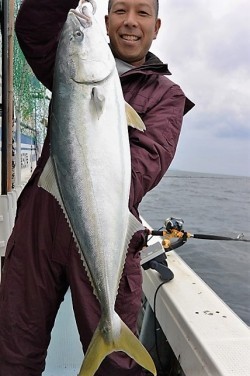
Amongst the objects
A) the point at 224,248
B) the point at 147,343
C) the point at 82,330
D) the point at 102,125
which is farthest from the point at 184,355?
the point at 224,248

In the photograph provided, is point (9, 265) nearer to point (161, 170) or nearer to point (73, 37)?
point (161, 170)

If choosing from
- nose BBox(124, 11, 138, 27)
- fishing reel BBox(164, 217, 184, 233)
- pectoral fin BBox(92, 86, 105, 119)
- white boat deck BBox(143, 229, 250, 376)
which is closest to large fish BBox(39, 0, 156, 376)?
pectoral fin BBox(92, 86, 105, 119)

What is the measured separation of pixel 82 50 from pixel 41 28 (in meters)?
0.33

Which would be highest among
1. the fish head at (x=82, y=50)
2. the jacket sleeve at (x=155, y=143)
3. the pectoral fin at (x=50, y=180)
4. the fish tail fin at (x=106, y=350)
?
the fish head at (x=82, y=50)

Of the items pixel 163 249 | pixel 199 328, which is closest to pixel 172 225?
pixel 163 249

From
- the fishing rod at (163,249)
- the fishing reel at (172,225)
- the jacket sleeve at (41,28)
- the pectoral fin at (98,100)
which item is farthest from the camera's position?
the fishing reel at (172,225)

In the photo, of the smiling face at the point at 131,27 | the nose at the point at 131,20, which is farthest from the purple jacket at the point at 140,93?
the nose at the point at 131,20

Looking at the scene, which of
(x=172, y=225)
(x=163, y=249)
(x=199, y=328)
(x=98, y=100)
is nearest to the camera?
(x=98, y=100)

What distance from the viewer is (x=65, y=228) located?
6.87ft

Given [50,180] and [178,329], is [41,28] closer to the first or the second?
[50,180]

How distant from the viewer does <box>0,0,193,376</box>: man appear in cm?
209

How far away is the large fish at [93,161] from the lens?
181 centimetres

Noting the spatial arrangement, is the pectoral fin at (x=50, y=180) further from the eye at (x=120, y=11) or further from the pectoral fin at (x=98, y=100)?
the eye at (x=120, y=11)

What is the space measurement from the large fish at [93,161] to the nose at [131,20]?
35 centimetres
